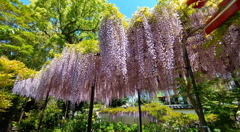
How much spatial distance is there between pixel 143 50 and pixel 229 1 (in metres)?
1.59

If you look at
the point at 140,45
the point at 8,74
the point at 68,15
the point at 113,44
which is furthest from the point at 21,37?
the point at 140,45

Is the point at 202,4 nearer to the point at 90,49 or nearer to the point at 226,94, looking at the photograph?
the point at 226,94

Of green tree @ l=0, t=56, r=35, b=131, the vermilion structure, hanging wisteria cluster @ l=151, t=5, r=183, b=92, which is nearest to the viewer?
the vermilion structure

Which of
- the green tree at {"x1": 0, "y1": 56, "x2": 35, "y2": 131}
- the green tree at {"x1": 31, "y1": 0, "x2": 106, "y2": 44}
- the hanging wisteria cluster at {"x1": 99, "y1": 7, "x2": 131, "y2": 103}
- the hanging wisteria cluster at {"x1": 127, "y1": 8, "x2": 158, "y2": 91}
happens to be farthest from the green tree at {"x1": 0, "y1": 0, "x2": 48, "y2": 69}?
the hanging wisteria cluster at {"x1": 127, "y1": 8, "x2": 158, "y2": 91}

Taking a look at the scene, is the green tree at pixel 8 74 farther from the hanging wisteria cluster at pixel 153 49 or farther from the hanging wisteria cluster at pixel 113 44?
the hanging wisteria cluster at pixel 113 44

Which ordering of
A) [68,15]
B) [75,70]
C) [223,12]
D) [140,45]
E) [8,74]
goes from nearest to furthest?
[223,12] → [140,45] → [75,70] → [8,74] → [68,15]

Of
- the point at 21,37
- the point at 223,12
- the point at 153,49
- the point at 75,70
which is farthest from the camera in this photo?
the point at 21,37

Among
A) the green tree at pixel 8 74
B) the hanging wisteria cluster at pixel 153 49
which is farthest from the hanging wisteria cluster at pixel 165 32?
the green tree at pixel 8 74

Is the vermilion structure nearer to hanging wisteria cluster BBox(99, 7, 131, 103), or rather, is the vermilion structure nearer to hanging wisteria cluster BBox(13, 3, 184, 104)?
hanging wisteria cluster BBox(13, 3, 184, 104)

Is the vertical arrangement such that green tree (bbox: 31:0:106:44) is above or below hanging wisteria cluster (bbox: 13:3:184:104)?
above

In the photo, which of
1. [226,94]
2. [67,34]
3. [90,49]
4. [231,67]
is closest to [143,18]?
[90,49]

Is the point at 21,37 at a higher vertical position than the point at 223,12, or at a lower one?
higher

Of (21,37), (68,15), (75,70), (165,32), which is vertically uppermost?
(68,15)

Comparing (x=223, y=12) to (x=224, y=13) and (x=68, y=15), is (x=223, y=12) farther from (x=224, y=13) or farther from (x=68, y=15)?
(x=68, y=15)
